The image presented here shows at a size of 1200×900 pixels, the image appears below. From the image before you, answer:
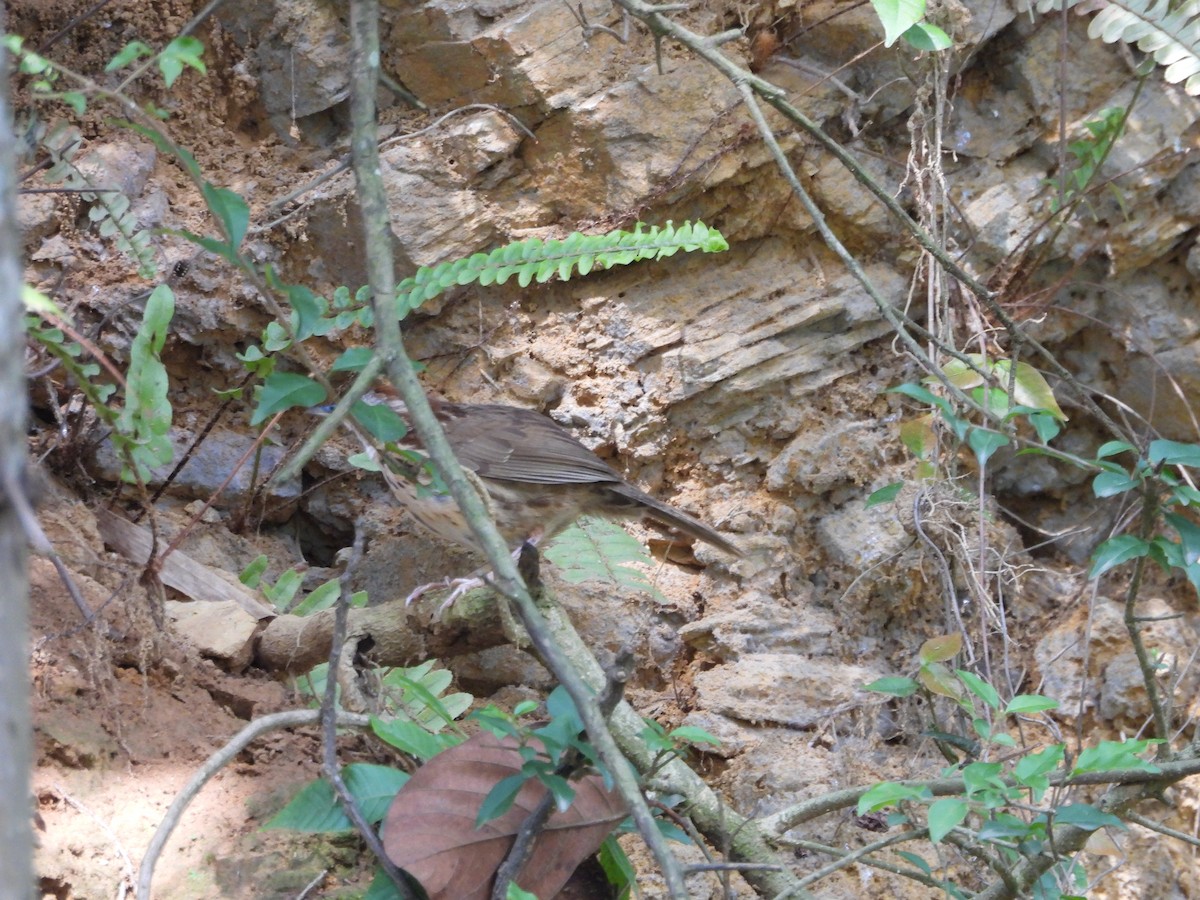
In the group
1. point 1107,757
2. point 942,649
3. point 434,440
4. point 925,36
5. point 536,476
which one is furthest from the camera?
point 536,476

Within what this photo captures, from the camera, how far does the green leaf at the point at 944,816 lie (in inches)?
77.4

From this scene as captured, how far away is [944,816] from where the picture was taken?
6.56 feet

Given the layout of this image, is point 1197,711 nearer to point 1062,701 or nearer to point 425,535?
point 1062,701

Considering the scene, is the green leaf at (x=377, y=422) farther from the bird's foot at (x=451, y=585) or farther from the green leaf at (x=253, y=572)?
the green leaf at (x=253, y=572)

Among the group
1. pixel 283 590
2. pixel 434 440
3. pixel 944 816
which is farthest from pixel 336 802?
pixel 283 590

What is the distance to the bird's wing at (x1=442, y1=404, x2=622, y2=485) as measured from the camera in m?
4.25

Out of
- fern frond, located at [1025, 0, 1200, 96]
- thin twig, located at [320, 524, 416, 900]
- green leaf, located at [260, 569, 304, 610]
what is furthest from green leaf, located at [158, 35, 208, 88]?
fern frond, located at [1025, 0, 1200, 96]

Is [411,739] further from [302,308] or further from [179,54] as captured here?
[179,54]

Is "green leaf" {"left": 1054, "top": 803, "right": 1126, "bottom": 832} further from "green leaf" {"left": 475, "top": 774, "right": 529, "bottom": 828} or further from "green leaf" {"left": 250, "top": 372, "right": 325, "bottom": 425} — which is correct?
"green leaf" {"left": 250, "top": 372, "right": 325, "bottom": 425}

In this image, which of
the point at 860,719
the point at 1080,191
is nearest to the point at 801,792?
the point at 860,719

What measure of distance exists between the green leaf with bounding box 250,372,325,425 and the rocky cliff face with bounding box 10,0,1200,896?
2.40 metres

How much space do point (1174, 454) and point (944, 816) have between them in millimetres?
914

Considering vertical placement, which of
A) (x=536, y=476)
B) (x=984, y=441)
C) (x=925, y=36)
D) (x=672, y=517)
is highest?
(x=925, y=36)

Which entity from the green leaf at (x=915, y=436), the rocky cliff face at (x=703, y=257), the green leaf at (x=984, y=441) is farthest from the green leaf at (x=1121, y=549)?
the rocky cliff face at (x=703, y=257)
